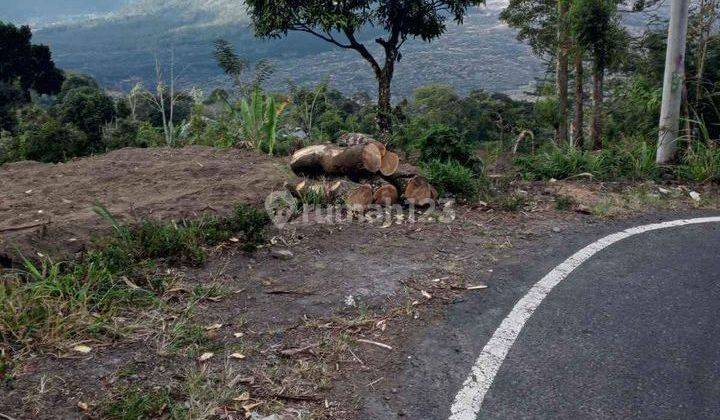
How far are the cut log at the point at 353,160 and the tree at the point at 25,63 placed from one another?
126 feet

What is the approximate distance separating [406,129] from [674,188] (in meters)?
4.40

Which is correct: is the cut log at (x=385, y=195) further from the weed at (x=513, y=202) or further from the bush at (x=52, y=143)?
the bush at (x=52, y=143)

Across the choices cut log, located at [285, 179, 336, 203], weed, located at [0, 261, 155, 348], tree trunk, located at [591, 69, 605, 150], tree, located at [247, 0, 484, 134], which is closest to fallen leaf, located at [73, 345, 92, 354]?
weed, located at [0, 261, 155, 348]

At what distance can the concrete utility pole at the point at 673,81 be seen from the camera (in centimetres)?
809

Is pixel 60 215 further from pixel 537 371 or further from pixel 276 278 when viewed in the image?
pixel 537 371

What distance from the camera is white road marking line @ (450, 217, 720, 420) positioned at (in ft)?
10.7

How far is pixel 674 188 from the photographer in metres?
8.01

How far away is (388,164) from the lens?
7.17 meters

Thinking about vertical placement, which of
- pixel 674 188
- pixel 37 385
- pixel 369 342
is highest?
pixel 37 385

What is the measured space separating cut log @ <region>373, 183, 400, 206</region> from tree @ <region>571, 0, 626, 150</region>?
10388mm

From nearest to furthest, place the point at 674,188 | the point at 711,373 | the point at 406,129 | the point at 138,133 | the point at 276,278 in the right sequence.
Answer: the point at 711,373
the point at 276,278
the point at 674,188
the point at 406,129
the point at 138,133

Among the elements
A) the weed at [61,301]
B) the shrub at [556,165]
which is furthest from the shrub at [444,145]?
the weed at [61,301]

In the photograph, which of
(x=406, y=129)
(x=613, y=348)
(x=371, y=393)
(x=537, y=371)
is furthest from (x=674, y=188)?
(x=371, y=393)

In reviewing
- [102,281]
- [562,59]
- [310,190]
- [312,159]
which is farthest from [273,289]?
[562,59]
